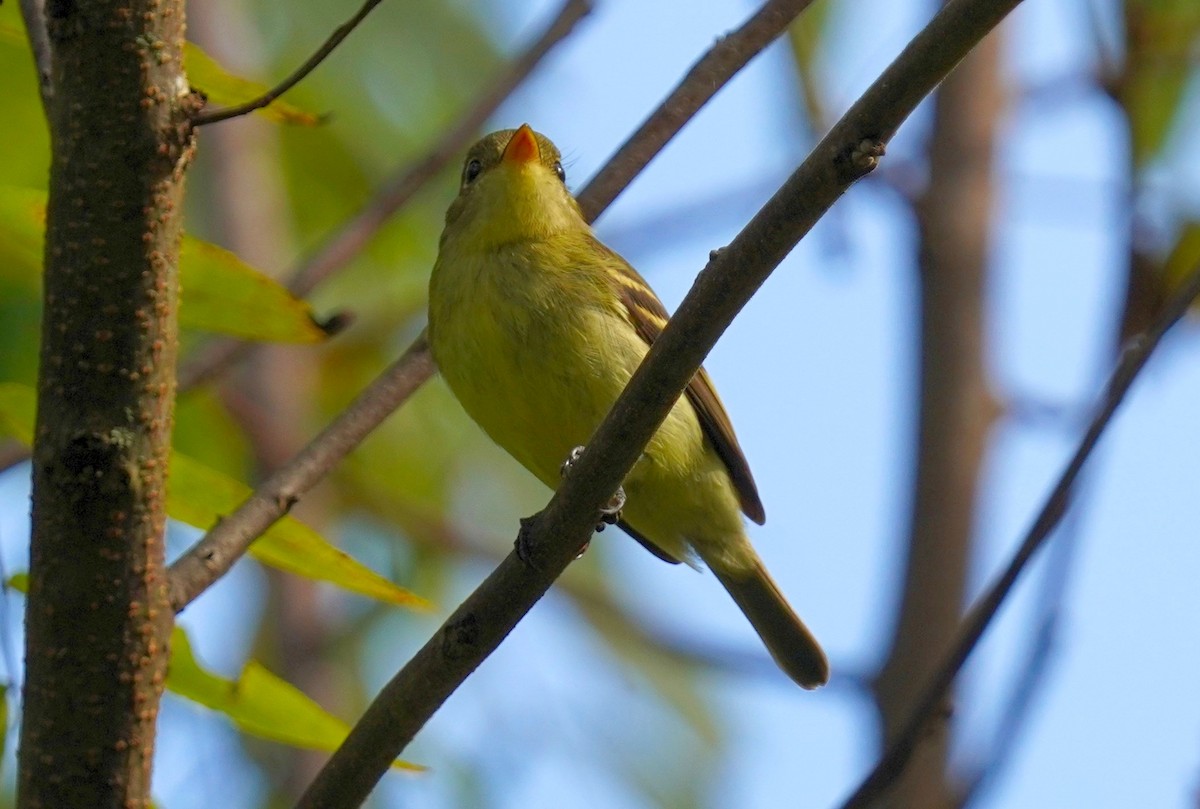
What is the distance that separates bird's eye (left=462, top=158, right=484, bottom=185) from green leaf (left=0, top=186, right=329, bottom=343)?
2.17 m

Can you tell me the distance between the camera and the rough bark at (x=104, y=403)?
7.08ft

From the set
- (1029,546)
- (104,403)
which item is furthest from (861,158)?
(104,403)

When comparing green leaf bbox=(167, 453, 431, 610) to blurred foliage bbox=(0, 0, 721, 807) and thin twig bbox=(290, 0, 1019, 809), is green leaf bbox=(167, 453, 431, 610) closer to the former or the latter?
thin twig bbox=(290, 0, 1019, 809)

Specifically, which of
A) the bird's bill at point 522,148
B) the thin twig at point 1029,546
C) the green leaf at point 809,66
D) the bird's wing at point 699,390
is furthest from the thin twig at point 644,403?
the green leaf at point 809,66

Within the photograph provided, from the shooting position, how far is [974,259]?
16.8 feet

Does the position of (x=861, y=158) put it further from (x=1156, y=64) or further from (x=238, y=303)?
(x=1156, y=64)

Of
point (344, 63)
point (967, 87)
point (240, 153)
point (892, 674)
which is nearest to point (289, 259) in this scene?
point (240, 153)

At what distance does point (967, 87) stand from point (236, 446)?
3151mm

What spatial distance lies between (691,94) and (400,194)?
793 mm

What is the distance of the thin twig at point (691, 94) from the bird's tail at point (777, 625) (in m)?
1.73

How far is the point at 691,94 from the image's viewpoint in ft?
11.3

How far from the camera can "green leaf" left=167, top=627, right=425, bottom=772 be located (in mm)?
2611

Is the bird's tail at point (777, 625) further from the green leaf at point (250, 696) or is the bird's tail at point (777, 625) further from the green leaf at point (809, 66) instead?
the green leaf at point (250, 696)

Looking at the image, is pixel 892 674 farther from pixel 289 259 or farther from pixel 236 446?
pixel 289 259
